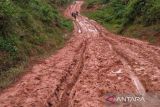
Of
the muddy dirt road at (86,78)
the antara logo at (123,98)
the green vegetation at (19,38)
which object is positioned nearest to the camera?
the antara logo at (123,98)

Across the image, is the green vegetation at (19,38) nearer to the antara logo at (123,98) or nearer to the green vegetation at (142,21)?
the antara logo at (123,98)

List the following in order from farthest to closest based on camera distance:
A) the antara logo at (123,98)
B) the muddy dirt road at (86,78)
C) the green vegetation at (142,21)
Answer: the green vegetation at (142,21)
the muddy dirt road at (86,78)
the antara logo at (123,98)

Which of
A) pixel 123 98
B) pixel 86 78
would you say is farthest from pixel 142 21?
pixel 123 98

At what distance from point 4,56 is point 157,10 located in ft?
50.3

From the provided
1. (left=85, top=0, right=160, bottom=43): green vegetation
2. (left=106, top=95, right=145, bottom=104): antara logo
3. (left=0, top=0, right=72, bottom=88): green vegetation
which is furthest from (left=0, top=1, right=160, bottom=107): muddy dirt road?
(left=85, top=0, right=160, bottom=43): green vegetation

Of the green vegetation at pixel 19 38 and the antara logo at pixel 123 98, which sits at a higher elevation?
the green vegetation at pixel 19 38

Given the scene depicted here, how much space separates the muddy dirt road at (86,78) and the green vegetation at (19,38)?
2.94 ft

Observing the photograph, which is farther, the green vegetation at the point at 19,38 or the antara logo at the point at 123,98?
the green vegetation at the point at 19,38

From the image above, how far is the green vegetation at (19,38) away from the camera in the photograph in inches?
610

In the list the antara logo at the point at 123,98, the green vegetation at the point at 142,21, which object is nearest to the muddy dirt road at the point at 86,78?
the antara logo at the point at 123,98

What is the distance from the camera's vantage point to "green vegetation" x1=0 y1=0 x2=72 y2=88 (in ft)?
50.9

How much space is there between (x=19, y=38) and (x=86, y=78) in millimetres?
6081

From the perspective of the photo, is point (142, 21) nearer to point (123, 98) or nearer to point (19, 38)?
point (19, 38)

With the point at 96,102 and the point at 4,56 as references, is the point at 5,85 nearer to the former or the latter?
the point at 4,56
